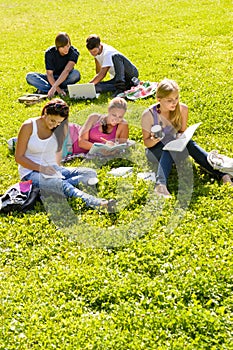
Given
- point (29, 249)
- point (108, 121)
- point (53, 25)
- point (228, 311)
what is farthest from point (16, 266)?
point (53, 25)

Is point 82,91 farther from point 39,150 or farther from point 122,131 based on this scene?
point 39,150

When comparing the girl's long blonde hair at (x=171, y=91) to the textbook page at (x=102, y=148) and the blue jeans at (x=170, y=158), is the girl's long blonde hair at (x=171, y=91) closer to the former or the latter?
A: the blue jeans at (x=170, y=158)

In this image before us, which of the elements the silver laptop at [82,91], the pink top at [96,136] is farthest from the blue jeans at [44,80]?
the pink top at [96,136]

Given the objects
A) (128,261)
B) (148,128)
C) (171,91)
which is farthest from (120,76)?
(128,261)

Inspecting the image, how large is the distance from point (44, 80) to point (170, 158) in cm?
452

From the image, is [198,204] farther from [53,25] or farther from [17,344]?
[53,25]

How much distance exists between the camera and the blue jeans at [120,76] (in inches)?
369

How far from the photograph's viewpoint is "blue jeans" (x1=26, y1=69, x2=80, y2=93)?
9859 millimetres

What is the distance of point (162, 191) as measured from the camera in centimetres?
591

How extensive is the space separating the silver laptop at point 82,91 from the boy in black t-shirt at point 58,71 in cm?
38

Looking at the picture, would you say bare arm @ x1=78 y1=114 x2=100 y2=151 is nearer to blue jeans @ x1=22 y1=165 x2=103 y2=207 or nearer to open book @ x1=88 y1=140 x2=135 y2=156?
open book @ x1=88 y1=140 x2=135 y2=156

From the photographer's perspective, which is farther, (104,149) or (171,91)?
(104,149)

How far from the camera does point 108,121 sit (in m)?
7.03

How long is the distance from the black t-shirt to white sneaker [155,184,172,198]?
474cm
